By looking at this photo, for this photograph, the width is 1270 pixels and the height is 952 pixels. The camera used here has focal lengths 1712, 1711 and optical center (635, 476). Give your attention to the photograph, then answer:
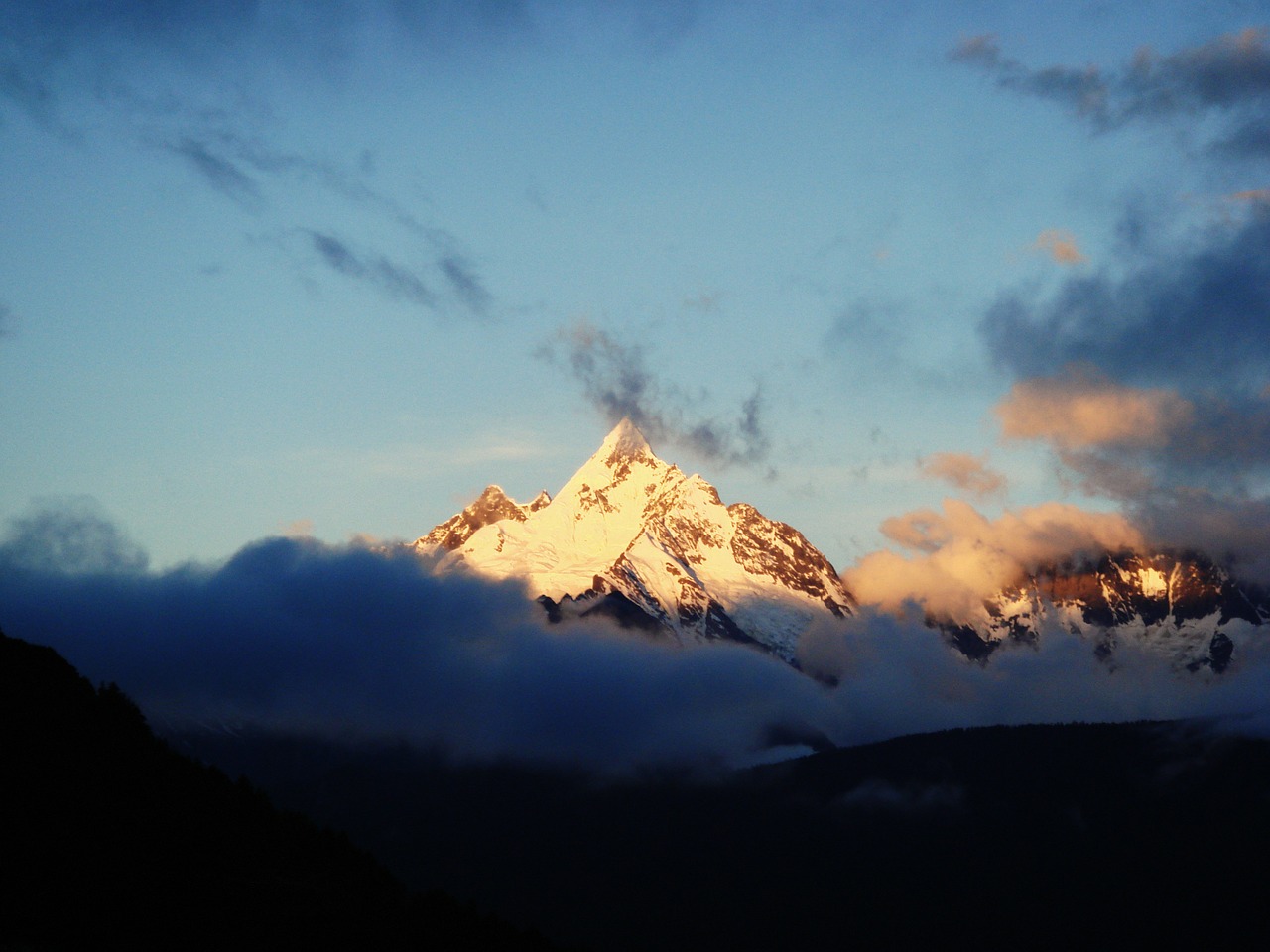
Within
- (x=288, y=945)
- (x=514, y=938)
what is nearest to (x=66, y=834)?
(x=288, y=945)

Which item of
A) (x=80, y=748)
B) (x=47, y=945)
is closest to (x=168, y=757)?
(x=80, y=748)

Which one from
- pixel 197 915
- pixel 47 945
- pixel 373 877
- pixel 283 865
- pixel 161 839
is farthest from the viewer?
pixel 373 877

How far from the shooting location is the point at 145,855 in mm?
112250

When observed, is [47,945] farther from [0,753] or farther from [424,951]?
[424,951]

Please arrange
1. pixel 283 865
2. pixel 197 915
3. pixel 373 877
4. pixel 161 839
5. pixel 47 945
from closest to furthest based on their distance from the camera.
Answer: pixel 47 945, pixel 197 915, pixel 161 839, pixel 283 865, pixel 373 877

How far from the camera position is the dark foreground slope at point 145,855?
102 metres

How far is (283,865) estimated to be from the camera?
123 m

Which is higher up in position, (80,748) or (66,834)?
(80,748)

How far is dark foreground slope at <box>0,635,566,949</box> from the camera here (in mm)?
102312

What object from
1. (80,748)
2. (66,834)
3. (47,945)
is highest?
(80,748)

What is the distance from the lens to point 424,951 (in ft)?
407

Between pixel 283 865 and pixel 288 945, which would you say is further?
pixel 283 865

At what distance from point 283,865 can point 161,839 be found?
11.5 meters

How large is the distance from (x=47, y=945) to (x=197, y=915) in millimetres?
12490
